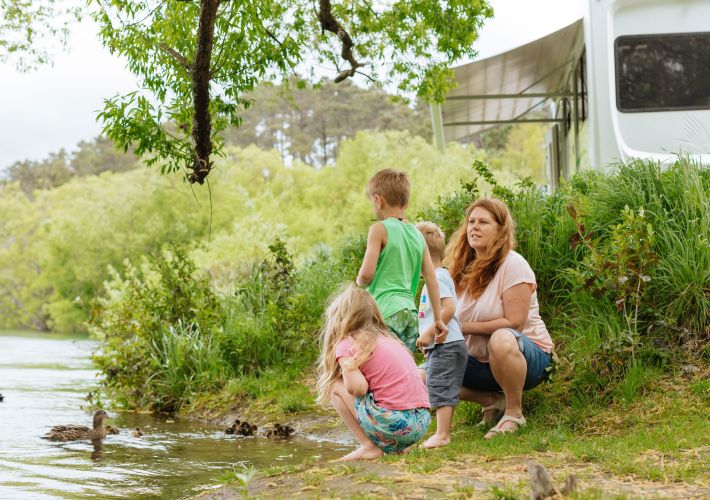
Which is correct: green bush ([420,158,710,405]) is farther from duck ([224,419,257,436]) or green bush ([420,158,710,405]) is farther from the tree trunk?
the tree trunk

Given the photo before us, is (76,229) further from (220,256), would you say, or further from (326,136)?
(326,136)

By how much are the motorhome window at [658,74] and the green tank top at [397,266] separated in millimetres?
5663

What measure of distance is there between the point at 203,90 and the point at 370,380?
3708 mm

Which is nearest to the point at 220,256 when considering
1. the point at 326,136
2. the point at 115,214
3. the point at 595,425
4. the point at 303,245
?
the point at 303,245

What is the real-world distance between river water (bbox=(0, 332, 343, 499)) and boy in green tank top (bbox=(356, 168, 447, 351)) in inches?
60.2

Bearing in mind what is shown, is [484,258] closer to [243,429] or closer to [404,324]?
[404,324]

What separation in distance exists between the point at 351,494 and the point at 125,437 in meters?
4.80

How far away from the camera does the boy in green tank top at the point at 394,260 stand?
6.32 meters

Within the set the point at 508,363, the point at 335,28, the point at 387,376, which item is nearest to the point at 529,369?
the point at 508,363

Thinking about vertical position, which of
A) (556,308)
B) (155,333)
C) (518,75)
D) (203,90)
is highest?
(518,75)

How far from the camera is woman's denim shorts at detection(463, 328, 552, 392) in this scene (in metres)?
6.36

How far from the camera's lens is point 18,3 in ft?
47.8

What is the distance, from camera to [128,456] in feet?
25.3

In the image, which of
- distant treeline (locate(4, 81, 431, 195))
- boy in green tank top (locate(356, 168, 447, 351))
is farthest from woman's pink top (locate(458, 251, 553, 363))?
distant treeline (locate(4, 81, 431, 195))
